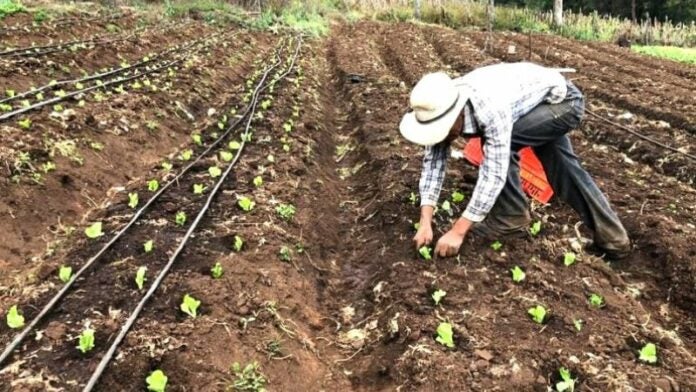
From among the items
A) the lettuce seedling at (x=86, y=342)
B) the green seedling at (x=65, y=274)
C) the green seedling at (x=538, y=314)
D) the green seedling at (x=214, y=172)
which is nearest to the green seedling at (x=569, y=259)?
the green seedling at (x=538, y=314)

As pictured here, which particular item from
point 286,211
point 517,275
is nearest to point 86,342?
point 286,211

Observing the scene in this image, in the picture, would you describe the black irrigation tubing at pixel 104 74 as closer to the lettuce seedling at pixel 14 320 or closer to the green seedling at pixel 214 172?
the green seedling at pixel 214 172

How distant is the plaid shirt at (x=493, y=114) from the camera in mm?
3609

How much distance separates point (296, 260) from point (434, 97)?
1821 millimetres

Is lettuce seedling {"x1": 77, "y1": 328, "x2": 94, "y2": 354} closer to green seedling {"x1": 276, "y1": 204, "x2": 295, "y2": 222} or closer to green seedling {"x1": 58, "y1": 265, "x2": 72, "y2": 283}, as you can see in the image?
green seedling {"x1": 58, "y1": 265, "x2": 72, "y2": 283}

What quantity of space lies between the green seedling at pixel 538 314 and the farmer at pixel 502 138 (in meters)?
0.65

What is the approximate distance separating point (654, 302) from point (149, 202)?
13.6ft

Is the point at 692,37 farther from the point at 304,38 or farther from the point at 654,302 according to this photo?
the point at 654,302

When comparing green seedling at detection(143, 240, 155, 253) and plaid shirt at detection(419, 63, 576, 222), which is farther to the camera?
green seedling at detection(143, 240, 155, 253)

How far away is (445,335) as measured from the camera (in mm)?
3387

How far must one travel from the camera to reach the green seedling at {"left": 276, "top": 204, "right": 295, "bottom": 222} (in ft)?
16.9

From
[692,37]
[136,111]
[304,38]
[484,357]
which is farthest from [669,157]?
[692,37]

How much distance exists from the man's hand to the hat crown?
2.55 ft

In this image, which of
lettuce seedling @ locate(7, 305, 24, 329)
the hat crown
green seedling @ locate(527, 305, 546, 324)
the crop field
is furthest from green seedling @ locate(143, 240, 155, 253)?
green seedling @ locate(527, 305, 546, 324)
